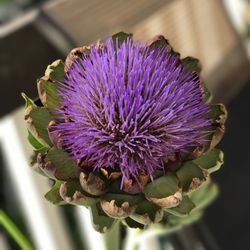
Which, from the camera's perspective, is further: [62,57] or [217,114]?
[62,57]

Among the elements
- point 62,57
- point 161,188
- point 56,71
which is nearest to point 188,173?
point 161,188

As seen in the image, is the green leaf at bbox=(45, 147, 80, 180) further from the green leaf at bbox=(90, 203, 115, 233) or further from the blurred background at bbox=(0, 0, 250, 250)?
the blurred background at bbox=(0, 0, 250, 250)

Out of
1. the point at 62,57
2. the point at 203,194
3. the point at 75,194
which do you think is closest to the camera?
the point at 75,194

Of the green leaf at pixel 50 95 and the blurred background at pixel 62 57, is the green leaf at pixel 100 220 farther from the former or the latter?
the blurred background at pixel 62 57

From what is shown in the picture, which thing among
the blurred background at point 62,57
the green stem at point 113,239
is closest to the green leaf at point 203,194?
the green stem at point 113,239

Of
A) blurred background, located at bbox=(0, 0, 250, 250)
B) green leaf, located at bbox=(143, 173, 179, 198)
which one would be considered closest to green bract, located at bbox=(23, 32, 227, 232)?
green leaf, located at bbox=(143, 173, 179, 198)

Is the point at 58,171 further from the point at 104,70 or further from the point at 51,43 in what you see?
the point at 51,43

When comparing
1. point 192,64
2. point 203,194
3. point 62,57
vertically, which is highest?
point 62,57

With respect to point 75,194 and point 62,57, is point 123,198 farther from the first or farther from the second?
point 62,57
